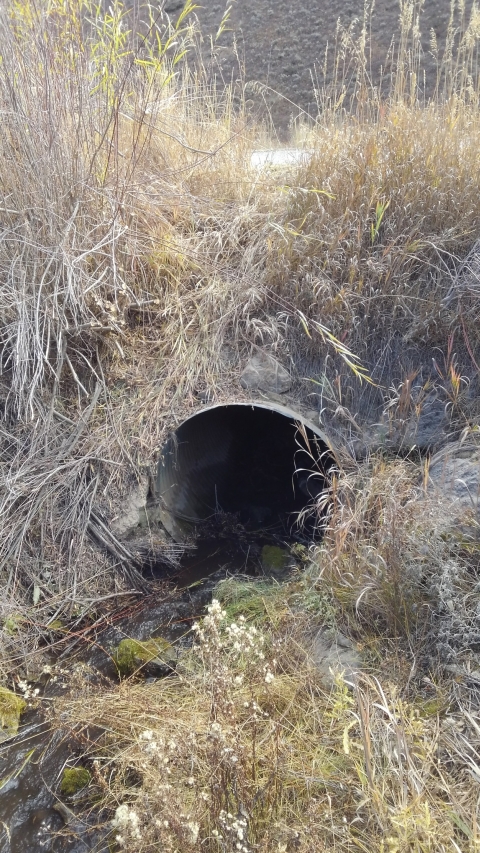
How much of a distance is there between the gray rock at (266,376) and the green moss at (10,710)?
6.31 feet

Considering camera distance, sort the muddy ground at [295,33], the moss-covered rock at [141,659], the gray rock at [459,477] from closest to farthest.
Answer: the gray rock at [459,477] < the moss-covered rock at [141,659] < the muddy ground at [295,33]

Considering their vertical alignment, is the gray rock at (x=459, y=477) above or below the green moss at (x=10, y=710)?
above

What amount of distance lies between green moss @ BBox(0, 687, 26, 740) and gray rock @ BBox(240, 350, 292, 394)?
1924 mm

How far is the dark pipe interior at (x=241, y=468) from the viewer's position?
3859 millimetres

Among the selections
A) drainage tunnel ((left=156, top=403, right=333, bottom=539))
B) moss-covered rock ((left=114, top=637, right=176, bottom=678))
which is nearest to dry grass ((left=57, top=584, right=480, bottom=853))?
moss-covered rock ((left=114, top=637, right=176, bottom=678))

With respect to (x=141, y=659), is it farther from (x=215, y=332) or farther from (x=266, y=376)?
(x=215, y=332)

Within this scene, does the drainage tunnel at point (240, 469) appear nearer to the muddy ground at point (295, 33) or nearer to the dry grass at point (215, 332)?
the dry grass at point (215, 332)

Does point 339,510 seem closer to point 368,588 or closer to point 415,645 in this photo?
point 368,588

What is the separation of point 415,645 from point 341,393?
1573mm

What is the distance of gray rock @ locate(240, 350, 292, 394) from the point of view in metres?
3.68

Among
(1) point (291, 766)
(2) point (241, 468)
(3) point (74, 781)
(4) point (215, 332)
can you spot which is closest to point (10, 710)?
(3) point (74, 781)

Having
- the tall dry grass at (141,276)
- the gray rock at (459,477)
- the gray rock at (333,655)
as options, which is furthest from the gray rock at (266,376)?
the gray rock at (333,655)

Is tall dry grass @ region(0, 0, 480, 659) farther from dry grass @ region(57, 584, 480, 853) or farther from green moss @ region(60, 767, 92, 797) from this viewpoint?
dry grass @ region(57, 584, 480, 853)

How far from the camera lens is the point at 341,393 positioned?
3.60 m
